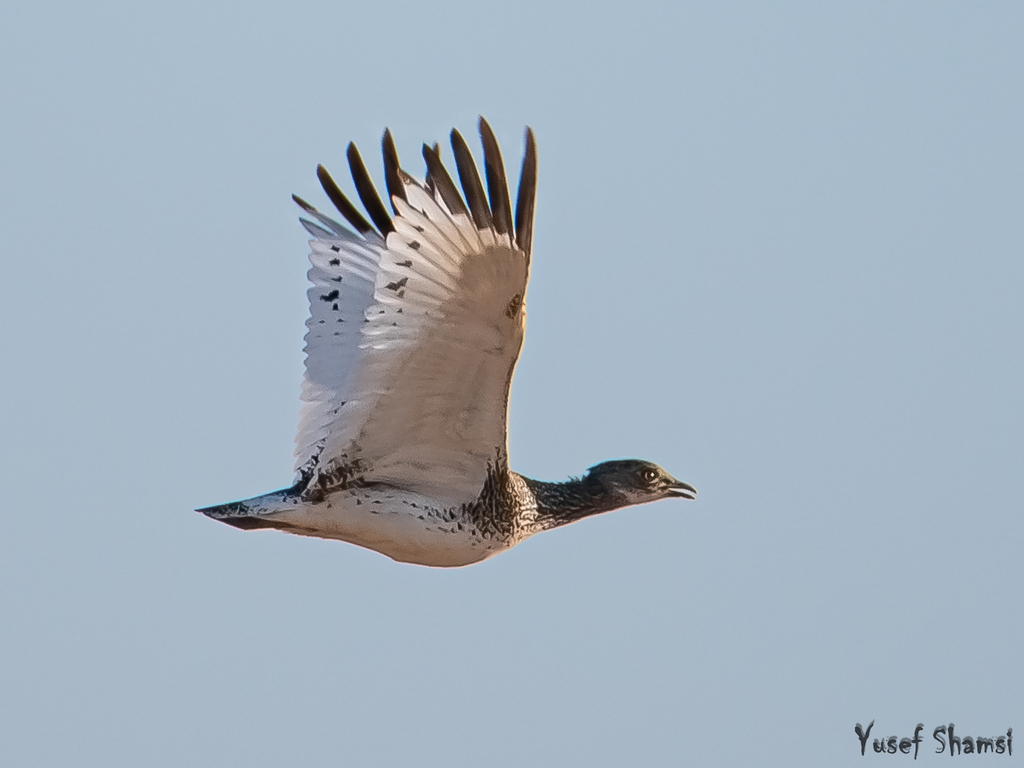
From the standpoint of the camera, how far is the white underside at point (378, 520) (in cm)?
1088

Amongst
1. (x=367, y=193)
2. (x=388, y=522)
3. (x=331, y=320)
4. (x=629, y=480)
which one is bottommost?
(x=388, y=522)

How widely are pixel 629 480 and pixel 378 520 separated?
2402 millimetres

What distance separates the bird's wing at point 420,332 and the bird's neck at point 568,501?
844 millimetres

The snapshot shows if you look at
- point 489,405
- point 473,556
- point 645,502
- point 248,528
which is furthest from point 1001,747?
point 248,528

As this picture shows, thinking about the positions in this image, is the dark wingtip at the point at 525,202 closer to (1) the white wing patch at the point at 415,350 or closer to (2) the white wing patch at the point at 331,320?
(1) the white wing patch at the point at 415,350

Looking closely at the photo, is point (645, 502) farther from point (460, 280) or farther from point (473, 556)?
point (460, 280)

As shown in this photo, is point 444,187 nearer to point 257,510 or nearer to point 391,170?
point 391,170

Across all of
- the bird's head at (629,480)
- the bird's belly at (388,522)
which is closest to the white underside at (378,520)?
the bird's belly at (388,522)

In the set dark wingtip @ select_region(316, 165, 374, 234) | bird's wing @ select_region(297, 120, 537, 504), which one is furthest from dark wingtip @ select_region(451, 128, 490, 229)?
dark wingtip @ select_region(316, 165, 374, 234)

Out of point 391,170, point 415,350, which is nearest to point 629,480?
point 415,350

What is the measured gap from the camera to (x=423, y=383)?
1012cm

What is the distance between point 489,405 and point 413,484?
3.67 ft

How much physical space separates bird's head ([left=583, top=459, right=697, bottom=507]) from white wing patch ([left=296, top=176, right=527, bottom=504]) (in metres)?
1.61

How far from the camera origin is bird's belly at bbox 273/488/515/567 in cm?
1091
